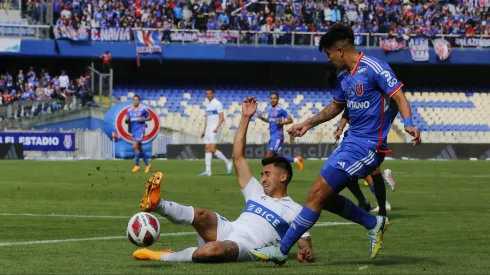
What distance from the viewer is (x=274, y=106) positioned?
2934cm

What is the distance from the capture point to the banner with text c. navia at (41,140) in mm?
44406

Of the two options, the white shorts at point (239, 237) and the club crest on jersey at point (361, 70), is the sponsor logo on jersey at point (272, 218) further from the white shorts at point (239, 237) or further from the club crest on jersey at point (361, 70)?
the club crest on jersey at point (361, 70)

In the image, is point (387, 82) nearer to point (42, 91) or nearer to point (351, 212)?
point (351, 212)

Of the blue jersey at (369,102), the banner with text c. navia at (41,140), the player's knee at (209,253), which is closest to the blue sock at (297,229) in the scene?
the player's knee at (209,253)

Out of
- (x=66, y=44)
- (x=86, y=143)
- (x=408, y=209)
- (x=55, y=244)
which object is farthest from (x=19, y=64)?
(x=55, y=244)

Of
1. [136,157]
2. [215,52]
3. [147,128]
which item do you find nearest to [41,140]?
[147,128]

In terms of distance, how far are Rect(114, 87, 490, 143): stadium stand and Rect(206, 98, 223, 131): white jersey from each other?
22.0m

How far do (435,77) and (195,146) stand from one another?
932 inches

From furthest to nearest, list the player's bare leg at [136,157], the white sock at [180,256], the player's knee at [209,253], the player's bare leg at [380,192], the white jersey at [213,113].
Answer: the player's bare leg at [136,157] → the white jersey at [213,113] → the player's bare leg at [380,192] → the white sock at [180,256] → the player's knee at [209,253]

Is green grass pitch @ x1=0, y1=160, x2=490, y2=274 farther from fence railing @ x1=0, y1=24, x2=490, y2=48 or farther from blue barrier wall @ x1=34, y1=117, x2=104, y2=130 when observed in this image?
fence railing @ x1=0, y1=24, x2=490, y2=48

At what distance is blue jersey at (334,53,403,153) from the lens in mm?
10117

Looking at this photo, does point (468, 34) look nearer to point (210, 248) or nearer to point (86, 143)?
point (86, 143)

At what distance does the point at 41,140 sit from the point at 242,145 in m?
34.7

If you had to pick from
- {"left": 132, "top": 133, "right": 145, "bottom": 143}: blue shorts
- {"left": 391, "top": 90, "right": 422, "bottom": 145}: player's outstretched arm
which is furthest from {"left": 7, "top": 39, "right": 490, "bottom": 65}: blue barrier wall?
{"left": 391, "top": 90, "right": 422, "bottom": 145}: player's outstretched arm
